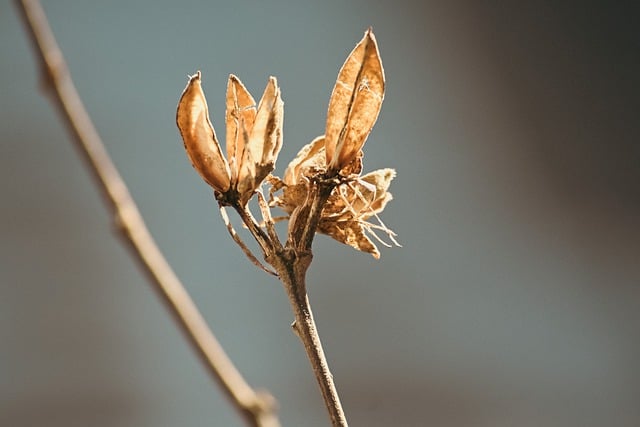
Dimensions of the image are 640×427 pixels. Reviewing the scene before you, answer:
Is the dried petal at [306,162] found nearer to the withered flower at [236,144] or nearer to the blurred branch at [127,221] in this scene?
the withered flower at [236,144]

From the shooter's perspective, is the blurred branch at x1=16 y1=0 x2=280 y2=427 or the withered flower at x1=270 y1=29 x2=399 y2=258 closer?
the blurred branch at x1=16 y1=0 x2=280 y2=427

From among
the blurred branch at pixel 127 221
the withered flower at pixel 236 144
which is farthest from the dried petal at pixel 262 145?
the blurred branch at pixel 127 221

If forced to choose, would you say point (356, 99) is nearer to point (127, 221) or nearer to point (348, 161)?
point (348, 161)

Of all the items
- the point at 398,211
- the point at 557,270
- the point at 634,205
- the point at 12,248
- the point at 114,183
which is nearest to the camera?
the point at 114,183

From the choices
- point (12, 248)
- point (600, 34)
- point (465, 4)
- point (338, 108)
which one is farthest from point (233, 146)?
point (600, 34)

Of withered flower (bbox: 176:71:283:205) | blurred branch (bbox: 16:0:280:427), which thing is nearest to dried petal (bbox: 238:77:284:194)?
withered flower (bbox: 176:71:283:205)

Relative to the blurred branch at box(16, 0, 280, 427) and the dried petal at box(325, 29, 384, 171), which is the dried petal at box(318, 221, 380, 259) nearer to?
the dried petal at box(325, 29, 384, 171)

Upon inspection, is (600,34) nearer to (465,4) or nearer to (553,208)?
(465,4)
